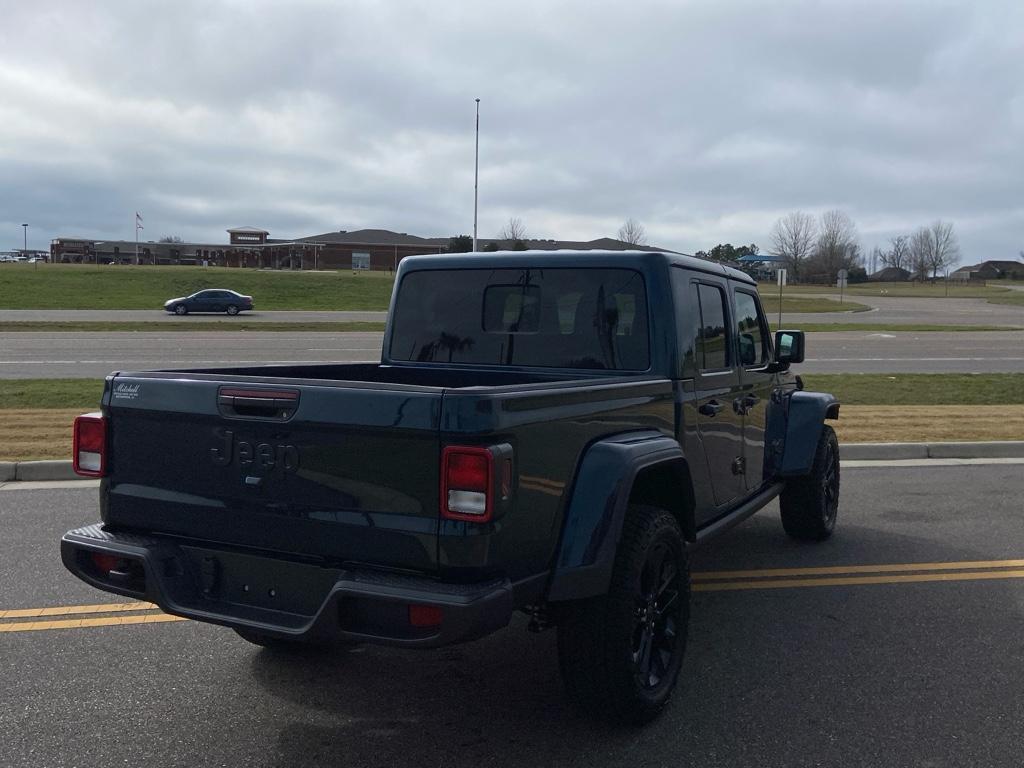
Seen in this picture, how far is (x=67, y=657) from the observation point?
14.4 feet

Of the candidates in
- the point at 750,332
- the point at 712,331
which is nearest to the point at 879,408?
the point at 750,332

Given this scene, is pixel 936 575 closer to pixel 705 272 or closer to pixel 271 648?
pixel 705 272

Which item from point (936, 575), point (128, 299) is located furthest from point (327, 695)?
point (128, 299)

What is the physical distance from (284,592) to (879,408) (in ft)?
36.6

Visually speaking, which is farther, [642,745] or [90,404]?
[90,404]

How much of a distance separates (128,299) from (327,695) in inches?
→ 1909

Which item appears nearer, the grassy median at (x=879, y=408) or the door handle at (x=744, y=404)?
the door handle at (x=744, y=404)

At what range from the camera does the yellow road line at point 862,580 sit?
5.66 metres

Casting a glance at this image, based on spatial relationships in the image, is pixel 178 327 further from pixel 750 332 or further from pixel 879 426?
pixel 750 332

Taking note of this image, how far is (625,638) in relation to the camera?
141 inches

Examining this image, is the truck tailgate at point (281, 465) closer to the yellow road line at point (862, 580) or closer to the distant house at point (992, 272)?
the yellow road line at point (862, 580)

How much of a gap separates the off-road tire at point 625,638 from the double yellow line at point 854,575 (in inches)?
71.8

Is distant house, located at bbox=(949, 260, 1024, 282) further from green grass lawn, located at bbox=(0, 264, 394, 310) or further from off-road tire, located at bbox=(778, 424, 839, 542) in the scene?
off-road tire, located at bbox=(778, 424, 839, 542)

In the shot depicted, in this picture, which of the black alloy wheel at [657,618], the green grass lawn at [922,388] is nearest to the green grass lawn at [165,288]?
the green grass lawn at [922,388]
